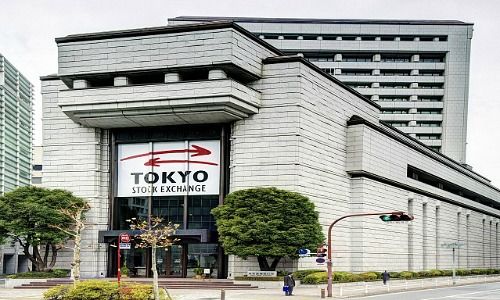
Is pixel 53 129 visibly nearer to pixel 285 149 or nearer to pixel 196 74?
pixel 196 74

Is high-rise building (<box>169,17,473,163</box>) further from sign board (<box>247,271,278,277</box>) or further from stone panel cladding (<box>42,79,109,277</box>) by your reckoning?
sign board (<box>247,271,278,277</box>)

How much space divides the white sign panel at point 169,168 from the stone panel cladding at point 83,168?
1763 mm

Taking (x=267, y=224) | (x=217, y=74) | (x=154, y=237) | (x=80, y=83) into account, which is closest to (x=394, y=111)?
(x=217, y=74)

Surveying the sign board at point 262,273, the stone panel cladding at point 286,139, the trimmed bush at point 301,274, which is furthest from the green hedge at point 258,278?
the stone panel cladding at point 286,139

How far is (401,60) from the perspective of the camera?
436 ft

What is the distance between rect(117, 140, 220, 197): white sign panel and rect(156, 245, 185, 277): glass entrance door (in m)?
4.70

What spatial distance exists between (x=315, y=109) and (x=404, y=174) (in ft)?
74.5

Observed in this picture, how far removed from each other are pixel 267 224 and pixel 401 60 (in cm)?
8649

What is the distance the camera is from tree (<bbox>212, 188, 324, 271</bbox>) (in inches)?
2104

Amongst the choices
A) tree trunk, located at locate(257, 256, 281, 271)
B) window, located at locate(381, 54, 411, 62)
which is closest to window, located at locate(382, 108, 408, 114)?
window, located at locate(381, 54, 411, 62)

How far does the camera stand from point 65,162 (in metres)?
62.5

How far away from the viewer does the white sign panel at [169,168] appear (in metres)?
60.5

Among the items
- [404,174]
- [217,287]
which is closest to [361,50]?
[404,174]

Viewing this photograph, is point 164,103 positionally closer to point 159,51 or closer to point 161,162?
point 159,51
